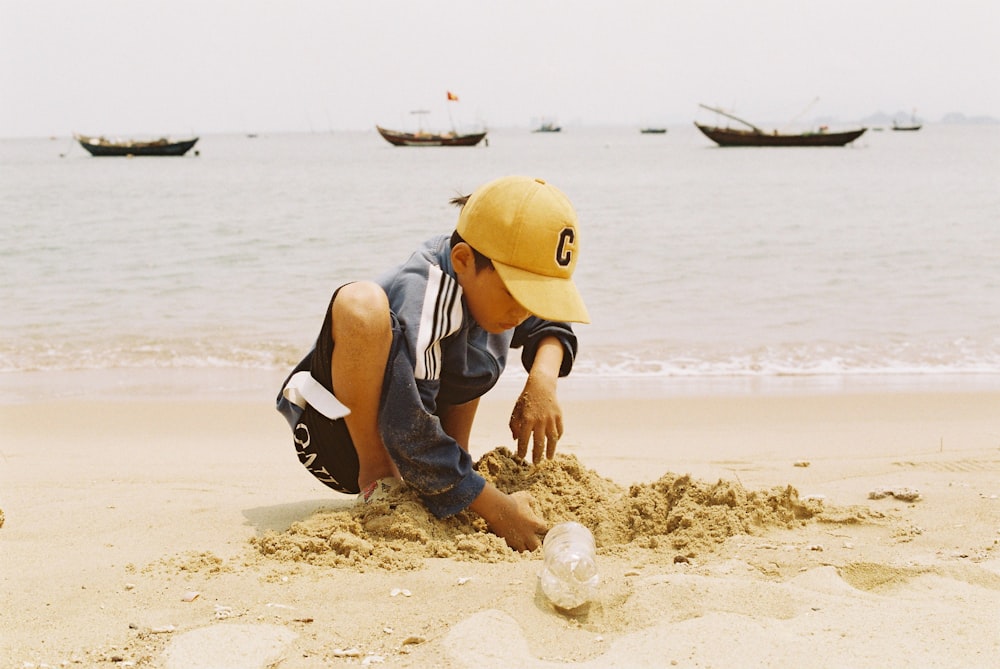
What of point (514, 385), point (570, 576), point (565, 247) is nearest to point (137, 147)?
point (514, 385)

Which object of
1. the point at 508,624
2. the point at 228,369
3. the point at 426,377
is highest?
the point at 426,377

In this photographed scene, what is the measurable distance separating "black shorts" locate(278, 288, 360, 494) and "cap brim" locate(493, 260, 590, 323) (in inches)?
18.3

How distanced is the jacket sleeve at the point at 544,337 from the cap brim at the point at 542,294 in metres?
0.47

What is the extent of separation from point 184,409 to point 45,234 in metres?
8.62

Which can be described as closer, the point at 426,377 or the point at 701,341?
→ the point at 426,377

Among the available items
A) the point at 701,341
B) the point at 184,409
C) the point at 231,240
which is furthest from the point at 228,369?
the point at 231,240

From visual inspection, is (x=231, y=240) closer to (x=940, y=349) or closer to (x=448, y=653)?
(x=940, y=349)

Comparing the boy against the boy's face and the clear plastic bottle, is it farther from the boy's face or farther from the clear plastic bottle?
the clear plastic bottle

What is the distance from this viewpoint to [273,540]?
7.32 ft

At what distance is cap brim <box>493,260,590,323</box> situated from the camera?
6.61 ft

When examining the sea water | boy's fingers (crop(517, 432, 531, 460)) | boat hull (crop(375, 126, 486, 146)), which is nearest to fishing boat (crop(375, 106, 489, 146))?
boat hull (crop(375, 126, 486, 146))

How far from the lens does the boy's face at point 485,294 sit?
2117 mm

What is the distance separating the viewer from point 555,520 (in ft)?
7.76

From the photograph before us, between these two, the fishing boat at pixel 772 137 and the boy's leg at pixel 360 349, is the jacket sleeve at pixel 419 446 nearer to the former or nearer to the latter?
the boy's leg at pixel 360 349
